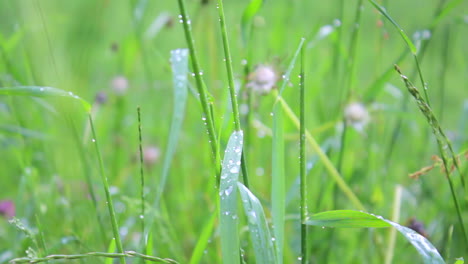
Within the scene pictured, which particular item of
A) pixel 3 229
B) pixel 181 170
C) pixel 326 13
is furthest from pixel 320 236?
pixel 326 13

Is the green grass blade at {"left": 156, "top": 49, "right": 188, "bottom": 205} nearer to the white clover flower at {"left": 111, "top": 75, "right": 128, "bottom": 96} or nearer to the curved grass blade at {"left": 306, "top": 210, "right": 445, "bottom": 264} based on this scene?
the curved grass blade at {"left": 306, "top": 210, "right": 445, "bottom": 264}

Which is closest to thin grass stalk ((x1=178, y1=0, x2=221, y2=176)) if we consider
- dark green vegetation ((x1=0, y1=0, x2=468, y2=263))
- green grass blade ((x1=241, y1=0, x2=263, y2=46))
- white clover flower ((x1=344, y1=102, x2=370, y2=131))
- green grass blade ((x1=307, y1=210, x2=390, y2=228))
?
dark green vegetation ((x1=0, y1=0, x2=468, y2=263))

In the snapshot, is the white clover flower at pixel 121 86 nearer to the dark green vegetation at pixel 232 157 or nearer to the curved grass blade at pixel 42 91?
the dark green vegetation at pixel 232 157

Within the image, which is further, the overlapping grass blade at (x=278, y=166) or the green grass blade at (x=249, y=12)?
the green grass blade at (x=249, y=12)

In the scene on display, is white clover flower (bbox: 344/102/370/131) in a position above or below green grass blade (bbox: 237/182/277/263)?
above

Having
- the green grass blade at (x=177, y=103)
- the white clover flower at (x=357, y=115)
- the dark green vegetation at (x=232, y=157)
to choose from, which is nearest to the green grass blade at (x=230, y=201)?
the dark green vegetation at (x=232, y=157)

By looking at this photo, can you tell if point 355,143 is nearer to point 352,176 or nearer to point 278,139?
point 352,176
